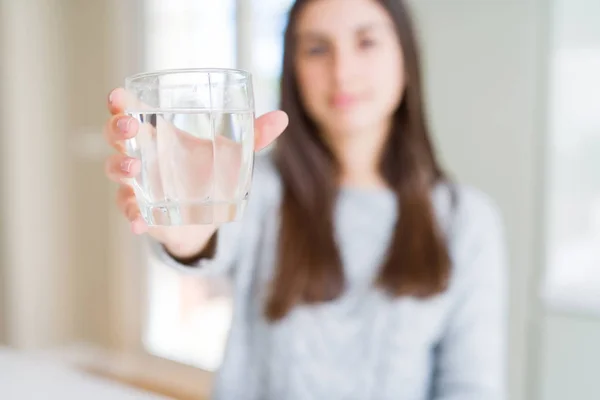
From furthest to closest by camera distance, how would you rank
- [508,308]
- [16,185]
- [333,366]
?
[16,185] → [508,308] → [333,366]

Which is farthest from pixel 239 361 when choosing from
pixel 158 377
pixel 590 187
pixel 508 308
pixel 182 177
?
pixel 158 377

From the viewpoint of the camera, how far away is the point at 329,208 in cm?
110

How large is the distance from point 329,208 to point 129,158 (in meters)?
0.64

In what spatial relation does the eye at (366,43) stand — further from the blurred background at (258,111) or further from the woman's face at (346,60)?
the blurred background at (258,111)

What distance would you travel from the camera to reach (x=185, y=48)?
99.6 inches

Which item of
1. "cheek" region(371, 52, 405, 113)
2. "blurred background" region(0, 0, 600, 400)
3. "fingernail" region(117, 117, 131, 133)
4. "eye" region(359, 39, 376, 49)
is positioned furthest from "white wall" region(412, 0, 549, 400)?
"fingernail" region(117, 117, 131, 133)

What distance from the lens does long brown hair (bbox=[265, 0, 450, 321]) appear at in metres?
1.04

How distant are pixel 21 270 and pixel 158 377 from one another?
0.83 meters

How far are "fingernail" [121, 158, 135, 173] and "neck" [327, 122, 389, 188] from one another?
67cm

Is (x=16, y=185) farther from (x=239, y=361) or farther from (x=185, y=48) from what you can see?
(x=239, y=361)

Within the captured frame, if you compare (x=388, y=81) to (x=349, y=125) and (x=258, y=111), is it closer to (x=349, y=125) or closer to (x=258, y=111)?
(x=349, y=125)

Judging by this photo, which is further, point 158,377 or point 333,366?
point 158,377

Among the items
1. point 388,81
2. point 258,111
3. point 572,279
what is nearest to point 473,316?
point 388,81

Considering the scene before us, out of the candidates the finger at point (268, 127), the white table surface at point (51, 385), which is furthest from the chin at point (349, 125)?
the white table surface at point (51, 385)
